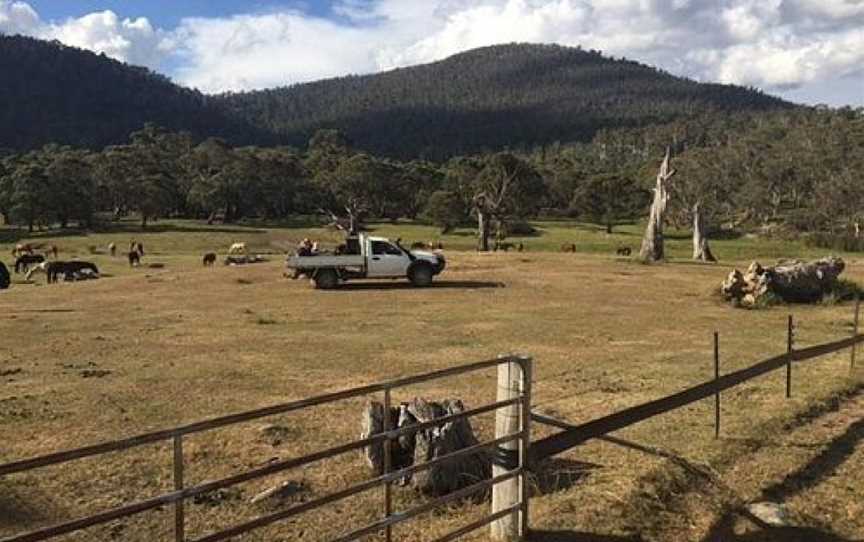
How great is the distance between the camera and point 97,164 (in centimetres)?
10425

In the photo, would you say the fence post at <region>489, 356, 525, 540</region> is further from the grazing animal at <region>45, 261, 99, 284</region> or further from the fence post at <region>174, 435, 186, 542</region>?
the grazing animal at <region>45, 261, 99, 284</region>

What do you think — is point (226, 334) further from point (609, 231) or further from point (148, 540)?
point (609, 231)

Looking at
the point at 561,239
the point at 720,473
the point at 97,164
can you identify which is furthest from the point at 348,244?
the point at 97,164

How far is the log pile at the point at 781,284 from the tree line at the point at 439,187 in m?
48.7

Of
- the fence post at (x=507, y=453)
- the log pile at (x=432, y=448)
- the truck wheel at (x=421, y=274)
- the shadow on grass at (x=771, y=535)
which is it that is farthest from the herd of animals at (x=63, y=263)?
the shadow on grass at (x=771, y=535)

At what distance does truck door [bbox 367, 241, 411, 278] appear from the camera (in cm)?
3048

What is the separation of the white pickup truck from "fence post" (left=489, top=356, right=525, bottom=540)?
2292 cm

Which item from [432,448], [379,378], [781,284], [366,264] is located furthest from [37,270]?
[432,448]

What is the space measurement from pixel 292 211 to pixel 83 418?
342 feet

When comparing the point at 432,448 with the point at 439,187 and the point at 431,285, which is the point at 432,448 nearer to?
the point at 431,285

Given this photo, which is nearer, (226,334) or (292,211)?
(226,334)

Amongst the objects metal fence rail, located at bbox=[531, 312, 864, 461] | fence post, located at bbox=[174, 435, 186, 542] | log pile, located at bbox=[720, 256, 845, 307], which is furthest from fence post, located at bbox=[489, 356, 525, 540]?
log pile, located at bbox=[720, 256, 845, 307]

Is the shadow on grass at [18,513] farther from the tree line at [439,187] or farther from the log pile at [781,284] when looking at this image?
the tree line at [439,187]

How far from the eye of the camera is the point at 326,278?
98.6ft
